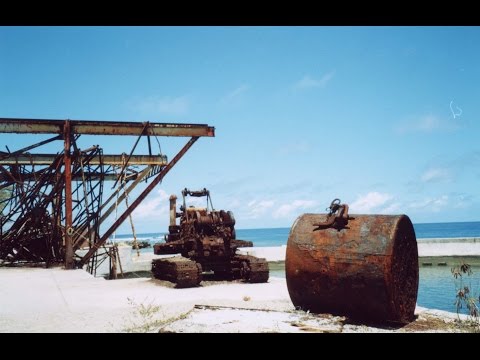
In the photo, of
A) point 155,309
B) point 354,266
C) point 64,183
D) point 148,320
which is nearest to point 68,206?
point 64,183

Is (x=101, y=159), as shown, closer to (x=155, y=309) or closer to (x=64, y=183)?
(x=64, y=183)

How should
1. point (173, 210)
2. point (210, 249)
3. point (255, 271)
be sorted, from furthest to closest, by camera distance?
point (173, 210), point (210, 249), point (255, 271)

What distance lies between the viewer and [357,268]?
515 centimetres

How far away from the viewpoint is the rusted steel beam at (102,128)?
13016 millimetres

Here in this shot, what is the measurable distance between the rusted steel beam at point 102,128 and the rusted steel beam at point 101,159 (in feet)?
5.83

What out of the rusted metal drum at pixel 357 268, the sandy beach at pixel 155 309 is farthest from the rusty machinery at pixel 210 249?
the rusted metal drum at pixel 357 268

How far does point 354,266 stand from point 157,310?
10.8ft

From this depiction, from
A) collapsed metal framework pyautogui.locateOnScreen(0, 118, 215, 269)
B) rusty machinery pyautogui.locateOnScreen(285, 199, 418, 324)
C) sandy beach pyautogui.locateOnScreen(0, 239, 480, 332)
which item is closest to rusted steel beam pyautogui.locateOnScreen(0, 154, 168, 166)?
collapsed metal framework pyautogui.locateOnScreen(0, 118, 215, 269)

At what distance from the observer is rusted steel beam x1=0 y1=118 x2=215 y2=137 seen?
13.0 metres

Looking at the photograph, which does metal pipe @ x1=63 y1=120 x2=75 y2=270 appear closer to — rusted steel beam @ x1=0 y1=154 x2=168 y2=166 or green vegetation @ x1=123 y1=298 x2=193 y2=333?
rusted steel beam @ x1=0 y1=154 x2=168 y2=166

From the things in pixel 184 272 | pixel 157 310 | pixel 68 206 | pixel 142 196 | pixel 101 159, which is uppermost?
pixel 101 159
